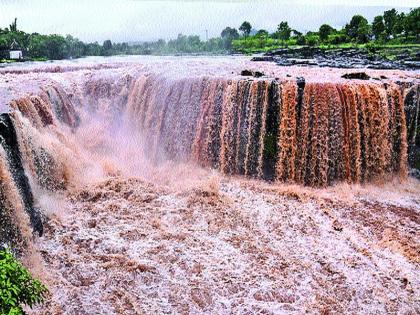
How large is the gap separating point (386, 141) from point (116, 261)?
294 inches

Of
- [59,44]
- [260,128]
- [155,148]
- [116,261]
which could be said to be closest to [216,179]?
[260,128]

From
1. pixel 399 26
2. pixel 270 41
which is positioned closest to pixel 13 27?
pixel 270 41

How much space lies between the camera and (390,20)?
35875mm

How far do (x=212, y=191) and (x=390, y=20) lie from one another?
1326 inches

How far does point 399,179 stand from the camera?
10.5 meters

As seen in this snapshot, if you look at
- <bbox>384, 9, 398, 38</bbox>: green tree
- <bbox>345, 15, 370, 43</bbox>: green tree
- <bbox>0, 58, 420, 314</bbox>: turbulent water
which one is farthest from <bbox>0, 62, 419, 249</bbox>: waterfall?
<bbox>384, 9, 398, 38</bbox>: green tree

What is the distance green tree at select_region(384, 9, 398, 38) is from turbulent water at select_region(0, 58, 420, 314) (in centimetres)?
2699

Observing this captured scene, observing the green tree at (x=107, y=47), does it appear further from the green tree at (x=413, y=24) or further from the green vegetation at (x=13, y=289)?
the green vegetation at (x=13, y=289)

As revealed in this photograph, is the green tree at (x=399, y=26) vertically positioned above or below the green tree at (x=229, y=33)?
below

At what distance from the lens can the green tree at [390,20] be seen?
114 feet

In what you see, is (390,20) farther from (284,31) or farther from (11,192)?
(11,192)

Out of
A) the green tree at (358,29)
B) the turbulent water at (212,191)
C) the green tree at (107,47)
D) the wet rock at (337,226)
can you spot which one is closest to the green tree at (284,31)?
the green tree at (358,29)

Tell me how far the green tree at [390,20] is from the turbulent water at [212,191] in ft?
88.5

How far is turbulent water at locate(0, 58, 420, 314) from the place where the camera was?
20.5 ft
